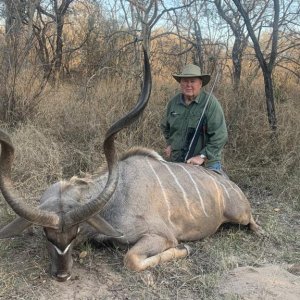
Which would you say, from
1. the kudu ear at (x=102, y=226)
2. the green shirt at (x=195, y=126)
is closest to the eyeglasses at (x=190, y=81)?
the green shirt at (x=195, y=126)

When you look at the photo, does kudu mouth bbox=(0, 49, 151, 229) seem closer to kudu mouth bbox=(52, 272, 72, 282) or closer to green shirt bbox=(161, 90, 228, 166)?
kudu mouth bbox=(52, 272, 72, 282)

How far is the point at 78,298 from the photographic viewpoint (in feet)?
8.77

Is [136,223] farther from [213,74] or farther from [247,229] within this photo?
[213,74]

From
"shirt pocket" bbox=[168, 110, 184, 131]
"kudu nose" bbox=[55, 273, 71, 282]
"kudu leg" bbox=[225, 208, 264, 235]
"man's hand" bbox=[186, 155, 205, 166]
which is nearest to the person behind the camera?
"kudu nose" bbox=[55, 273, 71, 282]

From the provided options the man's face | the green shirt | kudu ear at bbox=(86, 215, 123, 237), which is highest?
the man's face

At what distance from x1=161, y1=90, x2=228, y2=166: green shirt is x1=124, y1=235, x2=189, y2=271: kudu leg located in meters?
1.15

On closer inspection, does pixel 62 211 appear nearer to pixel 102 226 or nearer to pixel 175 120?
pixel 102 226

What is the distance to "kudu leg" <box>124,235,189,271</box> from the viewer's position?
2969 mm

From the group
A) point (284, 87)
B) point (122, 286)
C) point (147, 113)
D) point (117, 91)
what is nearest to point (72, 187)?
Answer: point (122, 286)

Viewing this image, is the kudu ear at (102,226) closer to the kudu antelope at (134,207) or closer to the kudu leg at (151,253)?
the kudu antelope at (134,207)

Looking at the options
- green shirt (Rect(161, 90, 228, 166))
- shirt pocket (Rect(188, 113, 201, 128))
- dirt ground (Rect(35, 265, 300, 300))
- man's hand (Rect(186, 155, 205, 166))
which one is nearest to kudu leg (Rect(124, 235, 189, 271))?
dirt ground (Rect(35, 265, 300, 300))

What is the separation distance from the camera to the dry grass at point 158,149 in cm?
288

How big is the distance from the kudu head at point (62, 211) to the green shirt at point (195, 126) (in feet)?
4.89

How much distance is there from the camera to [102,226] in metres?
2.94
